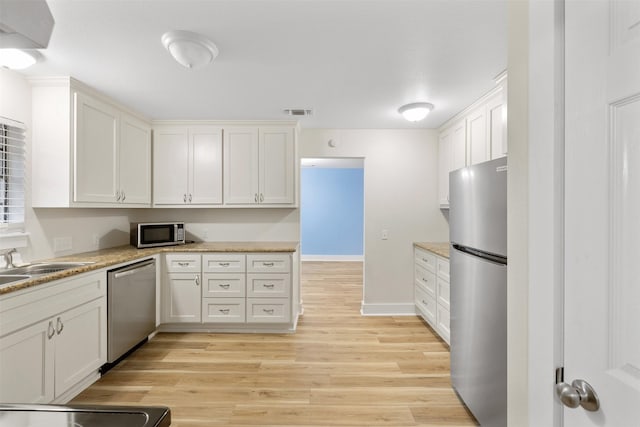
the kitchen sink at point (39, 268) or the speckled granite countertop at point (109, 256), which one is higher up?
the speckled granite countertop at point (109, 256)

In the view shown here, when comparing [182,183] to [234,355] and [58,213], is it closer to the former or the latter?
[58,213]

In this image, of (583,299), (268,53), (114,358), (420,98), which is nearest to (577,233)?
(583,299)

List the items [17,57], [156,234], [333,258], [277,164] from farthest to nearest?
[333,258]
[277,164]
[156,234]
[17,57]

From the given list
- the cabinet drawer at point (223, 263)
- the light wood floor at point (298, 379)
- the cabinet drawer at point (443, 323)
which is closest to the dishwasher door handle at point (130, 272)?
the cabinet drawer at point (223, 263)

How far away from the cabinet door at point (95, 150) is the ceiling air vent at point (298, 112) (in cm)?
172

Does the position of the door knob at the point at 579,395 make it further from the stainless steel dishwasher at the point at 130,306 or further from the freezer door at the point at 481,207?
the stainless steel dishwasher at the point at 130,306

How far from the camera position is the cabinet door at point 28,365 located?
1665mm

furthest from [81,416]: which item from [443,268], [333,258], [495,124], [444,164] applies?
[333,258]

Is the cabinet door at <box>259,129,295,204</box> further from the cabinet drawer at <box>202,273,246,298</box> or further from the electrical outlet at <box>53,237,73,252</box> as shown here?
the electrical outlet at <box>53,237,73,252</box>

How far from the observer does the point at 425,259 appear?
357 centimetres

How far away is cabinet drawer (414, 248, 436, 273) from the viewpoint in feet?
10.8

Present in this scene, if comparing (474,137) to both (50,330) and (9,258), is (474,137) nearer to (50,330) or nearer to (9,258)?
(50,330)

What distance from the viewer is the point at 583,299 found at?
0.70 m

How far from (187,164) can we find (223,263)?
130 centimetres
